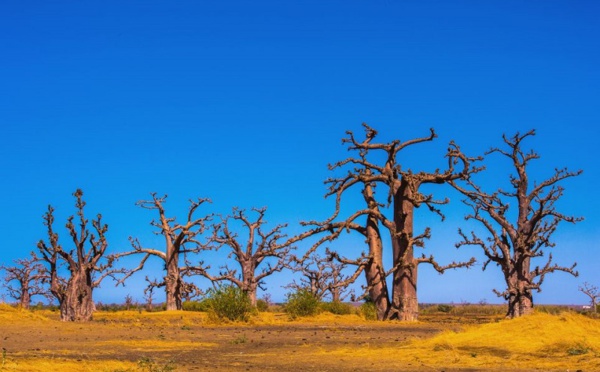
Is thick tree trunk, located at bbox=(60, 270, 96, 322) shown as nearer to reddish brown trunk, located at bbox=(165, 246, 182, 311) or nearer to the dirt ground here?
the dirt ground

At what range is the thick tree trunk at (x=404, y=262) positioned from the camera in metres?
35.3

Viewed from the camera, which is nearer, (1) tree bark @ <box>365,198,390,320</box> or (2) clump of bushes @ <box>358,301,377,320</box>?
(1) tree bark @ <box>365,198,390,320</box>

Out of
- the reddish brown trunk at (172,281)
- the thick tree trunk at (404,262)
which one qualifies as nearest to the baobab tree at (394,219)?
the thick tree trunk at (404,262)

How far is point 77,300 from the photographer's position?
3609 cm

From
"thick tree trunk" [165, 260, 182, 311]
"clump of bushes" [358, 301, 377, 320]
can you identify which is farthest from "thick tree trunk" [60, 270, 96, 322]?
"thick tree trunk" [165, 260, 182, 311]

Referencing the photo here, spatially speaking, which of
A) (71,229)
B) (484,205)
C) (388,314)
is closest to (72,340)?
(71,229)

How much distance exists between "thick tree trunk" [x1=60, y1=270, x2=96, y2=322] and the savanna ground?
601cm

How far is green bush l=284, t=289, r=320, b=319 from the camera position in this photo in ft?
125

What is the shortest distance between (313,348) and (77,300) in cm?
1747

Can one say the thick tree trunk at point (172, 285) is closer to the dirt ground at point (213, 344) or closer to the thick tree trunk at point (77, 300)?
the thick tree trunk at point (77, 300)

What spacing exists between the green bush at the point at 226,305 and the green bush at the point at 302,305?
4093 millimetres

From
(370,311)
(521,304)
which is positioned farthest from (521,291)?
(370,311)

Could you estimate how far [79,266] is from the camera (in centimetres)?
3572

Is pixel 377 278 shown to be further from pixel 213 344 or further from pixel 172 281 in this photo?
pixel 172 281
